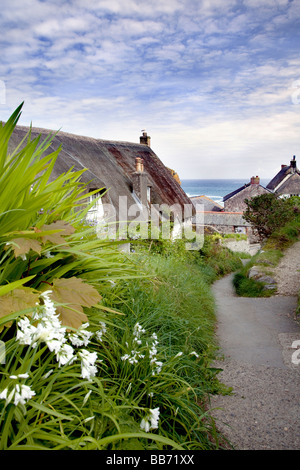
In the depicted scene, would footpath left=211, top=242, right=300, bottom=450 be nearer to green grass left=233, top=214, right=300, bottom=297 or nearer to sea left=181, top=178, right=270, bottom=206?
green grass left=233, top=214, right=300, bottom=297

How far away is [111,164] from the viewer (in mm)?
18859

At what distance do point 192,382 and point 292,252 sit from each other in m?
8.83

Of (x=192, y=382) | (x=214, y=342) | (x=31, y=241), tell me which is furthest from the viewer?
(x=214, y=342)

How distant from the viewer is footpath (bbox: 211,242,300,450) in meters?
2.94

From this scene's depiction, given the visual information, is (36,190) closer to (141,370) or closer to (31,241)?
(31,241)

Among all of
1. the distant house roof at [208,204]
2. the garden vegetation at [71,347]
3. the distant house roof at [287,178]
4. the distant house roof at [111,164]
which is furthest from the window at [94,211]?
the distant house roof at [208,204]

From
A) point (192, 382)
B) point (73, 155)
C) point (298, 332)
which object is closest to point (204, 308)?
point (298, 332)

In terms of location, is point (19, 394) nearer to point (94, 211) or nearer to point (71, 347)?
point (71, 347)

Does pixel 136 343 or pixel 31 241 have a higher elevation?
pixel 31 241

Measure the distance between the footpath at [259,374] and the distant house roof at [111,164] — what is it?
346 inches

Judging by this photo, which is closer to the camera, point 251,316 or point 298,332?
point 298,332

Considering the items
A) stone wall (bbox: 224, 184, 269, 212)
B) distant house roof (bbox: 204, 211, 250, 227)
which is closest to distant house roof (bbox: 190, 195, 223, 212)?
stone wall (bbox: 224, 184, 269, 212)

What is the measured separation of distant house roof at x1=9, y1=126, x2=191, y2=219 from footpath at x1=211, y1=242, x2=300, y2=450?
346 inches
